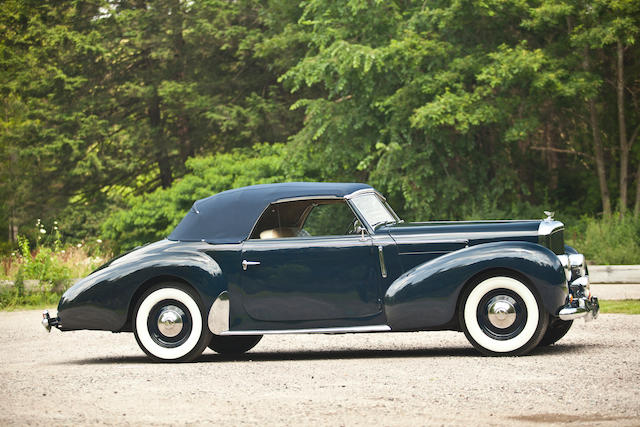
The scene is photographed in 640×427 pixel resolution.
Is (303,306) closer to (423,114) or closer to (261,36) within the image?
(423,114)

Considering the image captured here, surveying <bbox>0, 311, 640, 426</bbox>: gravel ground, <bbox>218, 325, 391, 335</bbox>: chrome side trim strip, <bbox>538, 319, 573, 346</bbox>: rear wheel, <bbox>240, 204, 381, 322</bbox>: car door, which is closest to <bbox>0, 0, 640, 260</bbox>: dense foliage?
<bbox>538, 319, 573, 346</bbox>: rear wheel

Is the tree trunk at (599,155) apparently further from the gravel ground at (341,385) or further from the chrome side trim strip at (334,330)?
the chrome side trim strip at (334,330)

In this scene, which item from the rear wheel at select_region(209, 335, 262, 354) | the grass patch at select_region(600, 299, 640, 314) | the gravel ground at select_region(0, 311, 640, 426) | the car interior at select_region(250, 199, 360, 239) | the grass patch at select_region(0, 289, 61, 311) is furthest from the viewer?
the grass patch at select_region(0, 289, 61, 311)

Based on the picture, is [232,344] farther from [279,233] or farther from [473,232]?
[473,232]

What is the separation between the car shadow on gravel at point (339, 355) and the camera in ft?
29.1

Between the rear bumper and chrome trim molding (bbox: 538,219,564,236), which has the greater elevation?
chrome trim molding (bbox: 538,219,564,236)

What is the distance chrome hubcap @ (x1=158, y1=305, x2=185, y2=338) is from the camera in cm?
885

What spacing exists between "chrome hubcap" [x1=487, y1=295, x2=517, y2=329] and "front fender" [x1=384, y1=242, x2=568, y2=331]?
27 centimetres

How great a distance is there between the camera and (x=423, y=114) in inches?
853

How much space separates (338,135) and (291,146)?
1.65 m

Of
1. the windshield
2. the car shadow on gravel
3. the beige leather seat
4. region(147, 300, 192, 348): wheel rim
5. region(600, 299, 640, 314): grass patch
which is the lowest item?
region(600, 299, 640, 314): grass patch

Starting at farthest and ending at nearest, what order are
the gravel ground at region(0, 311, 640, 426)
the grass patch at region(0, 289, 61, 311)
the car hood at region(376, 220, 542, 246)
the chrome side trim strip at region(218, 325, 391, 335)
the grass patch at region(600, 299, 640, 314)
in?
the grass patch at region(0, 289, 61, 311) → the grass patch at region(600, 299, 640, 314) → the car hood at region(376, 220, 542, 246) → the chrome side trim strip at region(218, 325, 391, 335) → the gravel ground at region(0, 311, 640, 426)

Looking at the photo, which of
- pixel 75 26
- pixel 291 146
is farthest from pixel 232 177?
pixel 75 26

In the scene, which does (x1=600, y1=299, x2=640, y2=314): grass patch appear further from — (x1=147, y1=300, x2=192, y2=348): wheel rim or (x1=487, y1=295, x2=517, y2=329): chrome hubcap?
(x1=147, y1=300, x2=192, y2=348): wheel rim
